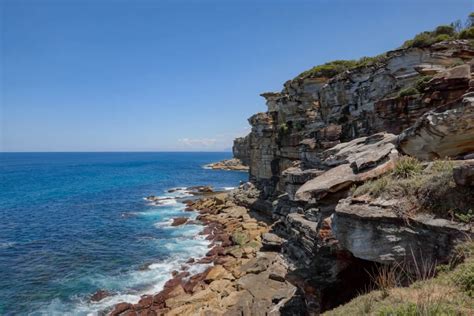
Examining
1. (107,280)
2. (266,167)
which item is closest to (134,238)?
(107,280)

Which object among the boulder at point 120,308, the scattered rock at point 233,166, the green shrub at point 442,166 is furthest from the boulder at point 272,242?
the scattered rock at point 233,166

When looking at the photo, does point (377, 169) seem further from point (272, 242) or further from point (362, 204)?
point (272, 242)

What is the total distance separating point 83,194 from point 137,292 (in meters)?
45.3

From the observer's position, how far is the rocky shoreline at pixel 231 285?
1631 centimetres

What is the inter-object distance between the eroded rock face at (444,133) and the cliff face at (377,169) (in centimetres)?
3

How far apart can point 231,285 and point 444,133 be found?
597 inches

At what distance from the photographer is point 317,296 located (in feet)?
35.9

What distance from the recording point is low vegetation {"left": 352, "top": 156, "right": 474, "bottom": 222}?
7289 mm

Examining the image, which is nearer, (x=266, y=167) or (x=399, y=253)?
(x=399, y=253)

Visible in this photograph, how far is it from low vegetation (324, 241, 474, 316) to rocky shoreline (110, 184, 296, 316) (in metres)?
8.21

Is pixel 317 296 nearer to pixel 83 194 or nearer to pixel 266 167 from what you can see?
pixel 266 167

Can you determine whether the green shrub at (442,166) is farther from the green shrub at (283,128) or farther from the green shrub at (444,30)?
the green shrub at (283,128)

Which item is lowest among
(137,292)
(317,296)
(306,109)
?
(137,292)

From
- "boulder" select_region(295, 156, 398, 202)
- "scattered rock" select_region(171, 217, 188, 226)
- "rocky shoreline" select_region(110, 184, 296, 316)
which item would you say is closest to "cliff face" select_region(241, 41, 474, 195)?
"boulder" select_region(295, 156, 398, 202)
